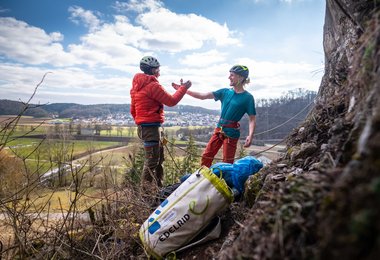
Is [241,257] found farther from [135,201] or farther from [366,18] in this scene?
[135,201]

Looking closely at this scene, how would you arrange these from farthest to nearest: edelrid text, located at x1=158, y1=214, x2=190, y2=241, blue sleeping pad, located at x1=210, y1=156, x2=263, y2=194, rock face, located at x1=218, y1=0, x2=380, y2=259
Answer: blue sleeping pad, located at x1=210, y1=156, x2=263, y2=194 → edelrid text, located at x1=158, y1=214, x2=190, y2=241 → rock face, located at x1=218, y1=0, x2=380, y2=259

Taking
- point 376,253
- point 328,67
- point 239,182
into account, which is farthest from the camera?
point 328,67

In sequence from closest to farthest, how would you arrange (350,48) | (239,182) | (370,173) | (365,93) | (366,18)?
(370,173)
(365,93)
(366,18)
(350,48)
(239,182)

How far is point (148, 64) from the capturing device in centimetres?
501

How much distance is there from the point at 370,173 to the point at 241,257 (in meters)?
0.83

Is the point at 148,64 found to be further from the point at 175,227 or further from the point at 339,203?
the point at 339,203

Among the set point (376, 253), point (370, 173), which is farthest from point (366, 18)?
point (376, 253)

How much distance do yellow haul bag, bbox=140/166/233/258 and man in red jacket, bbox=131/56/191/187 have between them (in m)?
1.97

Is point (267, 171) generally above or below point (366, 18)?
below

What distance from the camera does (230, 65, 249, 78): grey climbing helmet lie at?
490 centimetres

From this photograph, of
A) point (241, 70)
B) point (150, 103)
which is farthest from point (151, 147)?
point (241, 70)

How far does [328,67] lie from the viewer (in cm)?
390

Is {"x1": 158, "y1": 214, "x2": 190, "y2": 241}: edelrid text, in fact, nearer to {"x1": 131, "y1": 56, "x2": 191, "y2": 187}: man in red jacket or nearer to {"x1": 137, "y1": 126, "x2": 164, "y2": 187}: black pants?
{"x1": 131, "y1": 56, "x2": 191, "y2": 187}: man in red jacket

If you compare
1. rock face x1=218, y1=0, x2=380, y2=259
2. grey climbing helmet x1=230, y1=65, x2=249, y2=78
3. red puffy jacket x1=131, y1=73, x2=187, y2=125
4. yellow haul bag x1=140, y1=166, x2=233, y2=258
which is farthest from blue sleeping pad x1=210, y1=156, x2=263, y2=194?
grey climbing helmet x1=230, y1=65, x2=249, y2=78
